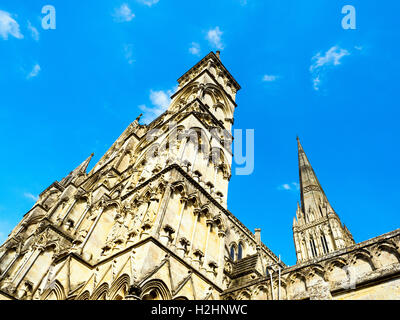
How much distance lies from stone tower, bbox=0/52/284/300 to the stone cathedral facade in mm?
44

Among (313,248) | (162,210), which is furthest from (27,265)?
(313,248)

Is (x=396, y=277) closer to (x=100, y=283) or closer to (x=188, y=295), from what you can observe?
(x=188, y=295)

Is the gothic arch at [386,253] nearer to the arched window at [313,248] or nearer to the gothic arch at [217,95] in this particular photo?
the gothic arch at [217,95]

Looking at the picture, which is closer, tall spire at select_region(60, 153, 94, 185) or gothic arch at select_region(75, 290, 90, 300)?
gothic arch at select_region(75, 290, 90, 300)

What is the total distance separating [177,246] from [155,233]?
1152 mm

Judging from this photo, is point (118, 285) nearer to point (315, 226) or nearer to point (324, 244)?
point (324, 244)

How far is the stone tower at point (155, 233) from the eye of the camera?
32.0 ft

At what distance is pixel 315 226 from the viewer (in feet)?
165

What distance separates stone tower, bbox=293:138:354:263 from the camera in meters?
45.6

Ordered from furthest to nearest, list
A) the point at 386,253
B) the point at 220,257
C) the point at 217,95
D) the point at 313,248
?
1. the point at 313,248
2. the point at 217,95
3. the point at 220,257
4. the point at 386,253

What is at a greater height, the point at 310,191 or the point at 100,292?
the point at 310,191

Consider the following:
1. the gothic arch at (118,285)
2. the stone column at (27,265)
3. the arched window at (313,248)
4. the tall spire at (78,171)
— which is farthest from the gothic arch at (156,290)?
the arched window at (313,248)

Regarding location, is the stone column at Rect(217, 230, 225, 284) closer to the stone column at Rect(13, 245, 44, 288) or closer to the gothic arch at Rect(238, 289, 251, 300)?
the gothic arch at Rect(238, 289, 251, 300)

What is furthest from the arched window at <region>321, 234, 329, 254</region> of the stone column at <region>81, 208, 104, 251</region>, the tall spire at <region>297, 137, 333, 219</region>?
the stone column at <region>81, 208, 104, 251</region>
